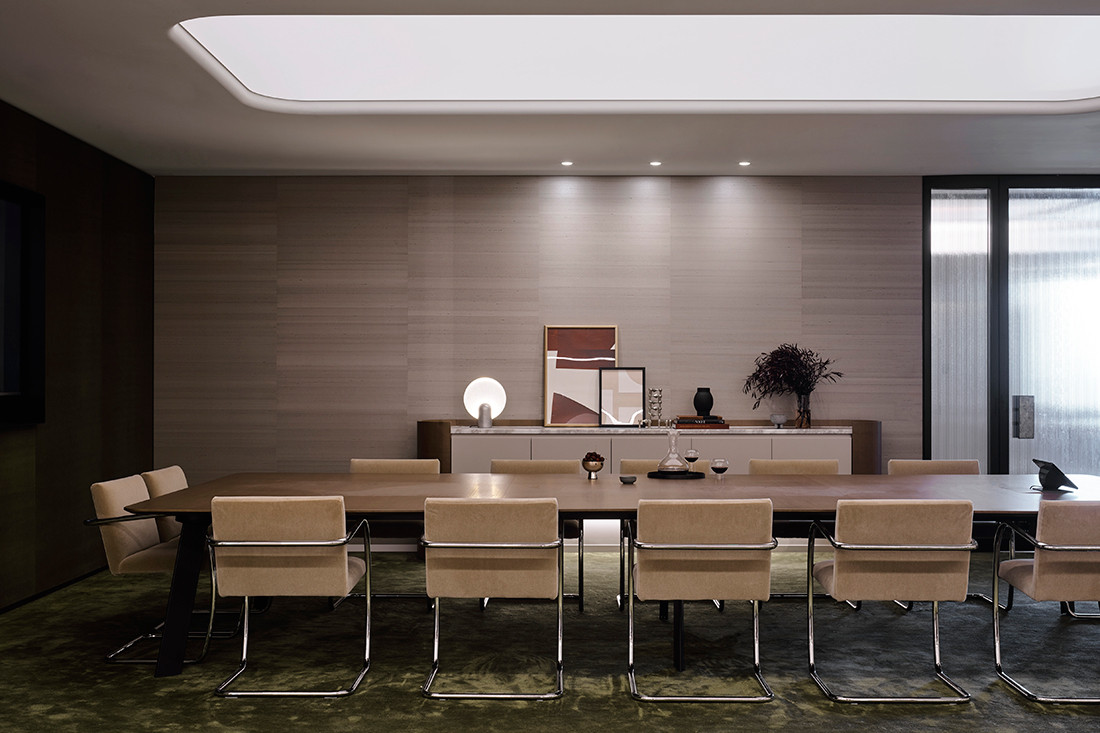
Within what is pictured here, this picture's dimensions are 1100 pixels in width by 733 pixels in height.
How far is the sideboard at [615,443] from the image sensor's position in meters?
7.66

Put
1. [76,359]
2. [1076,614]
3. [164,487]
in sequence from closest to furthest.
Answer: [164,487] → [1076,614] → [76,359]

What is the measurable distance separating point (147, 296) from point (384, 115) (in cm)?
330

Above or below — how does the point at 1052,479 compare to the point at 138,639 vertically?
above

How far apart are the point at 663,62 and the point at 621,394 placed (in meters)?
3.13

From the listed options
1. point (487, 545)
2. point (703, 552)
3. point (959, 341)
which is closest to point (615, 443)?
point (959, 341)

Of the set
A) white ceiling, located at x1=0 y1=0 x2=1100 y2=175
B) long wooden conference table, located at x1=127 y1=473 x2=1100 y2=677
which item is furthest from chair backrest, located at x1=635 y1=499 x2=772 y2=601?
white ceiling, located at x1=0 y1=0 x2=1100 y2=175

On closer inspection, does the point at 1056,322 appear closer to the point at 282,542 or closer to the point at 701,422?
the point at 701,422

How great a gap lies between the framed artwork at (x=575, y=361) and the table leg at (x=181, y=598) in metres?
4.13

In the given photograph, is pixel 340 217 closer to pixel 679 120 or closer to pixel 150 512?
pixel 679 120

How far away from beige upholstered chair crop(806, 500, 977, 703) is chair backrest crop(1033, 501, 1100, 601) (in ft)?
1.21

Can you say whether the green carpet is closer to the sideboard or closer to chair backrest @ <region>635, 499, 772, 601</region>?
chair backrest @ <region>635, 499, 772, 601</region>

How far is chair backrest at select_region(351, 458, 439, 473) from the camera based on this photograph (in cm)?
601

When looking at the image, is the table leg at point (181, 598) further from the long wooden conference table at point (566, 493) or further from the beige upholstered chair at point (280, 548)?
the beige upholstered chair at point (280, 548)

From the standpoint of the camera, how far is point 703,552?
13.3 ft
